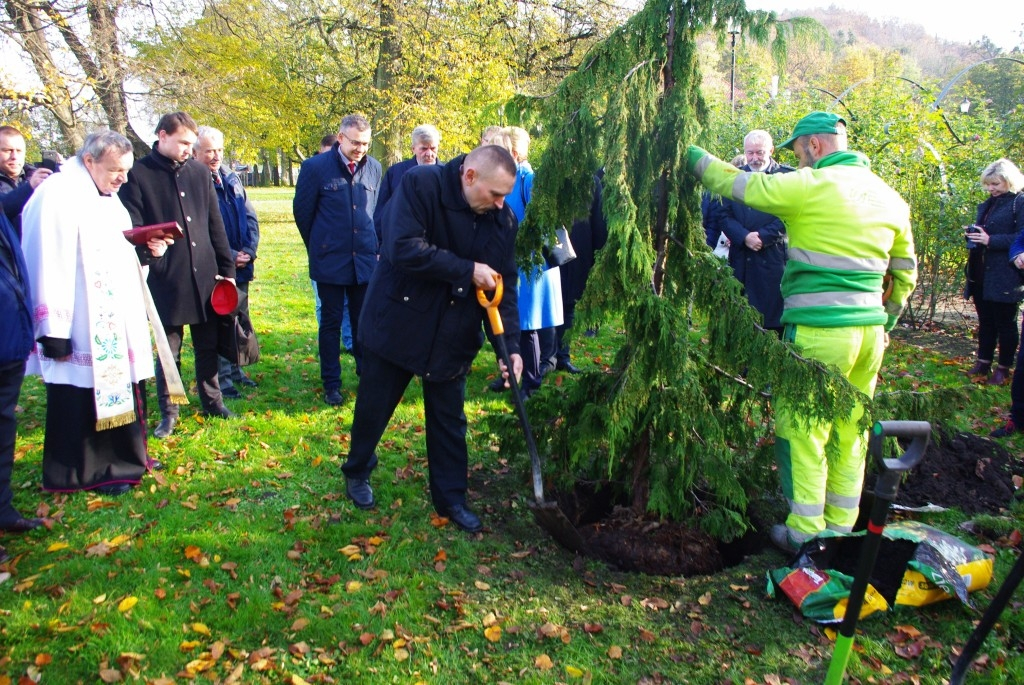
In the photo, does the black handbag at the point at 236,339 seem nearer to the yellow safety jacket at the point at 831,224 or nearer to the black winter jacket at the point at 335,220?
the black winter jacket at the point at 335,220

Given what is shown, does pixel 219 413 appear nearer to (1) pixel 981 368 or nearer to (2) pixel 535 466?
(2) pixel 535 466

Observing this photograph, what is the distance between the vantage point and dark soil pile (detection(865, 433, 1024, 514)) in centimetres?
469

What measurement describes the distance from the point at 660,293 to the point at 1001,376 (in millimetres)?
5149

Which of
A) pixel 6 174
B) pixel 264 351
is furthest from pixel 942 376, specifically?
pixel 6 174

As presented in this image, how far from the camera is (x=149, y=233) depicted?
15.9 ft

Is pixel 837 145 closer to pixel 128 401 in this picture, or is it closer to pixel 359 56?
pixel 128 401

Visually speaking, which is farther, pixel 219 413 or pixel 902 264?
pixel 219 413

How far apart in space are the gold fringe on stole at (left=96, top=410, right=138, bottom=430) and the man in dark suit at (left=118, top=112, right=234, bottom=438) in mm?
898

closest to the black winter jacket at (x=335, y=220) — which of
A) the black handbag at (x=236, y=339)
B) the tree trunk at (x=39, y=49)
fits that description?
the black handbag at (x=236, y=339)

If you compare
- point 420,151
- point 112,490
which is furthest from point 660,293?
point 112,490

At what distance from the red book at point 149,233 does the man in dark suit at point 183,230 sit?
29cm

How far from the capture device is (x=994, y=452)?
518 cm

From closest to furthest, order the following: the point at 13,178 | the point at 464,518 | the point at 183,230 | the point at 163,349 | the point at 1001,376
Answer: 1. the point at 464,518
2. the point at 163,349
3. the point at 183,230
4. the point at 13,178
5. the point at 1001,376

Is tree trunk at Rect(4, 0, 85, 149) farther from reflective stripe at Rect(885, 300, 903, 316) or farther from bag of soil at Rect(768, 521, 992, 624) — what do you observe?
bag of soil at Rect(768, 521, 992, 624)
